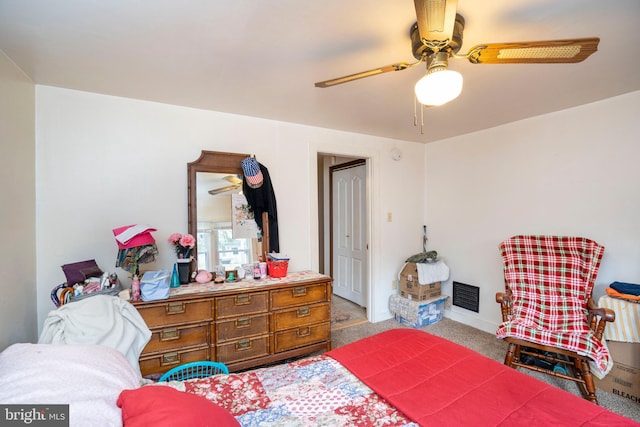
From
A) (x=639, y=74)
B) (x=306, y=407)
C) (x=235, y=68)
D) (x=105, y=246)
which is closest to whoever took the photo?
(x=306, y=407)

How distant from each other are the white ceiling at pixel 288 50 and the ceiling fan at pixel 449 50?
20 cm

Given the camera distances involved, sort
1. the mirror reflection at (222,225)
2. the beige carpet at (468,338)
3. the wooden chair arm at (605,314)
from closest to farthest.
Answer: the wooden chair arm at (605,314), the beige carpet at (468,338), the mirror reflection at (222,225)

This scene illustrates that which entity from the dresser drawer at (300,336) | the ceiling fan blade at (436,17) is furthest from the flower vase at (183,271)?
the ceiling fan blade at (436,17)

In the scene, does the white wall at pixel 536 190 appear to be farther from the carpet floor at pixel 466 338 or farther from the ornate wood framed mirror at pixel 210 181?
the ornate wood framed mirror at pixel 210 181

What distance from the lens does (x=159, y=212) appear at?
2.41 meters

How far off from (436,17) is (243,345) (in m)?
2.38

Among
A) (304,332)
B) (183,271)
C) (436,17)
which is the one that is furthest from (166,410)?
(304,332)

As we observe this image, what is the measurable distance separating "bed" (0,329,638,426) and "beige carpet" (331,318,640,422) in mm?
1502

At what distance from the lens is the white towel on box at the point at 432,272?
11.1 feet

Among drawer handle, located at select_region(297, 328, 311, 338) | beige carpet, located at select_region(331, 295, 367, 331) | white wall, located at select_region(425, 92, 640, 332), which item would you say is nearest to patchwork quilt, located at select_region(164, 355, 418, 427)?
drawer handle, located at select_region(297, 328, 311, 338)

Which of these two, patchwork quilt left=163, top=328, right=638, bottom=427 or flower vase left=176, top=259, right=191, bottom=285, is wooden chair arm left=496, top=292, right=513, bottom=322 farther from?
flower vase left=176, top=259, right=191, bottom=285

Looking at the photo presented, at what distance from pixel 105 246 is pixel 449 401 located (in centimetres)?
251

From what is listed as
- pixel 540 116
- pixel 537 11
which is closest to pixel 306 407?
pixel 537 11

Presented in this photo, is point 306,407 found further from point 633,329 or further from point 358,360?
point 633,329
